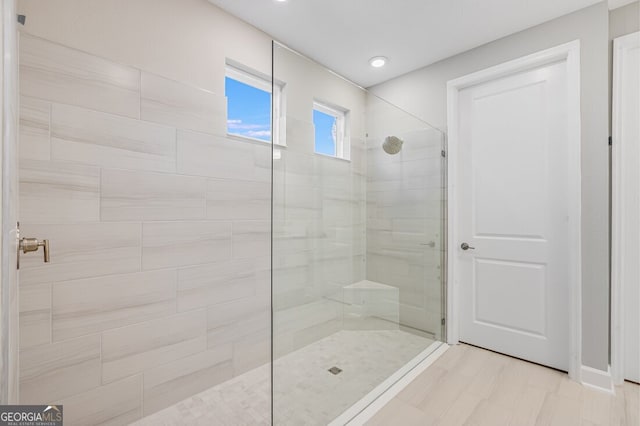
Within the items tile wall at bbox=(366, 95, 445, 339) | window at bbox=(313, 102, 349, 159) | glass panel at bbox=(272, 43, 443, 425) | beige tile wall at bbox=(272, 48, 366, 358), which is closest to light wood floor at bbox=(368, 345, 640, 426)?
glass panel at bbox=(272, 43, 443, 425)

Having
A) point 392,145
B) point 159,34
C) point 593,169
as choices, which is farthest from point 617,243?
point 159,34

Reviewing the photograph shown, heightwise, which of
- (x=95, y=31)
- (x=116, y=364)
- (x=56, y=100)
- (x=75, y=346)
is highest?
(x=95, y=31)

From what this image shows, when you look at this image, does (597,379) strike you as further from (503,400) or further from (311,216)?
(311,216)

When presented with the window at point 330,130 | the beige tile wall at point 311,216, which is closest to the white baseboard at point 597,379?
the beige tile wall at point 311,216

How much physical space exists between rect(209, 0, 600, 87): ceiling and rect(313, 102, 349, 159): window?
0.87 m

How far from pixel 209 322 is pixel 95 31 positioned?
1703mm

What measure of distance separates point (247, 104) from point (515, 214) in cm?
222

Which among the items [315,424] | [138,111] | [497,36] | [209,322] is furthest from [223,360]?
[497,36]

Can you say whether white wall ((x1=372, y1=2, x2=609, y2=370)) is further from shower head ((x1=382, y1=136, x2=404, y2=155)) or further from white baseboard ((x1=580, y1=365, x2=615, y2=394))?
shower head ((x1=382, y1=136, x2=404, y2=155))

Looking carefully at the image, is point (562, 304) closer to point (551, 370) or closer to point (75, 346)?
point (551, 370)

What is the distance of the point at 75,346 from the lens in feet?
4.53

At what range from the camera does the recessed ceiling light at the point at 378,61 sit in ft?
8.35

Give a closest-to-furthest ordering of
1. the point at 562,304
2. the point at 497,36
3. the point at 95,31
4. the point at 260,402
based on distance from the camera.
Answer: the point at 95,31
the point at 260,402
the point at 562,304
the point at 497,36

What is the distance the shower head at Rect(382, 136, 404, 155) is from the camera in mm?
1997
